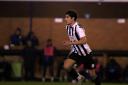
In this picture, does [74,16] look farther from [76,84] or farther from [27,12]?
[27,12]

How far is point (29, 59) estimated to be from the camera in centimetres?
2117

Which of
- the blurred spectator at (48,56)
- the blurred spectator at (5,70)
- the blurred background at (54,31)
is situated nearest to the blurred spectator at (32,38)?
the blurred background at (54,31)

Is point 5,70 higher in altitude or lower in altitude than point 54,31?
lower

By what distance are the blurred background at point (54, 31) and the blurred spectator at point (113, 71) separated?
1.68 feet

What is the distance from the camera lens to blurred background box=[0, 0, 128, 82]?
21.6 m

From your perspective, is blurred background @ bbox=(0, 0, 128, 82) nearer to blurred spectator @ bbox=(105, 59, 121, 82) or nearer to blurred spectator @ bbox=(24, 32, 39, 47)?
blurred spectator @ bbox=(24, 32, 39, 47)

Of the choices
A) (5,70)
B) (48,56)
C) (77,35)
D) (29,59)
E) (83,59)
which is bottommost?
(5,70)

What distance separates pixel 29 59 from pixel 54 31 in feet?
→ 6.81

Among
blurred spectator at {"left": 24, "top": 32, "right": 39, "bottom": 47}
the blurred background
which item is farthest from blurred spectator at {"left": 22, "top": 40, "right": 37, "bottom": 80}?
blurred spectator at {"left": 24, "top": 32, "right": 39, "bottom": 47}

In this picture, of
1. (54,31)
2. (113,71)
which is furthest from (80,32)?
(54,31)

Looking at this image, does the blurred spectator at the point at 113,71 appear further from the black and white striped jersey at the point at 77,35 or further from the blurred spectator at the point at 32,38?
the black and white striped jersey at the point at 77,35

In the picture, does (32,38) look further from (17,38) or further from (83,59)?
(83,59)

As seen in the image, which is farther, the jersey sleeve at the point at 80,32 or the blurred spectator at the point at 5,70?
the blurred spectator at the point at 5,70

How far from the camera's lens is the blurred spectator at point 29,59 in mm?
21103
